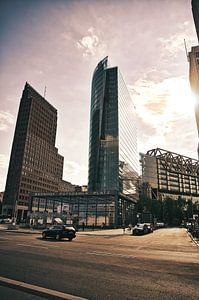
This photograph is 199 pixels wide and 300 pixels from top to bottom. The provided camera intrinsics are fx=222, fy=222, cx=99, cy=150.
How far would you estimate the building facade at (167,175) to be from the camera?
98062mm

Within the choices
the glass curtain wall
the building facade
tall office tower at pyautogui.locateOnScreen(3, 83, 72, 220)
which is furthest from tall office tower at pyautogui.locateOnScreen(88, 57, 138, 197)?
tall office tower at pyautogui.locateOnScreen(3, 83, 72, 220)

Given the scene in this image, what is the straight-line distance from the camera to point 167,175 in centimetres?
13725

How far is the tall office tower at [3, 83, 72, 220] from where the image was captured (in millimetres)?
110625

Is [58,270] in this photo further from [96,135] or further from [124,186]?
[96,135]

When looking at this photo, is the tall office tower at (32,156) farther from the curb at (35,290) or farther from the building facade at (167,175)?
the curb at (35,290)

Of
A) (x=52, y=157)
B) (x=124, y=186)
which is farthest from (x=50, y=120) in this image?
(x=124, y=186)

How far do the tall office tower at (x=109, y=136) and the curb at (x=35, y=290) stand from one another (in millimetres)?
71743

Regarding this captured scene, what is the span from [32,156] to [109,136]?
5479 centimetres

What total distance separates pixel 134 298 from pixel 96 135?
301ft

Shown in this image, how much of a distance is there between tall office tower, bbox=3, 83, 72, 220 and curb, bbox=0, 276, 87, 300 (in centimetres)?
10137

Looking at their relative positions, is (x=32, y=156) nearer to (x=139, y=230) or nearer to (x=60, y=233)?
(x=139, y=230)

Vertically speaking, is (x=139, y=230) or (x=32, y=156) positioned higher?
(x=32, y=156)

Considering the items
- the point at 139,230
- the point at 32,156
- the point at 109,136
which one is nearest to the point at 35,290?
the point at 139,230

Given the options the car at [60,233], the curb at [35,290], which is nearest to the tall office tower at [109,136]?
the car at [60,233]
